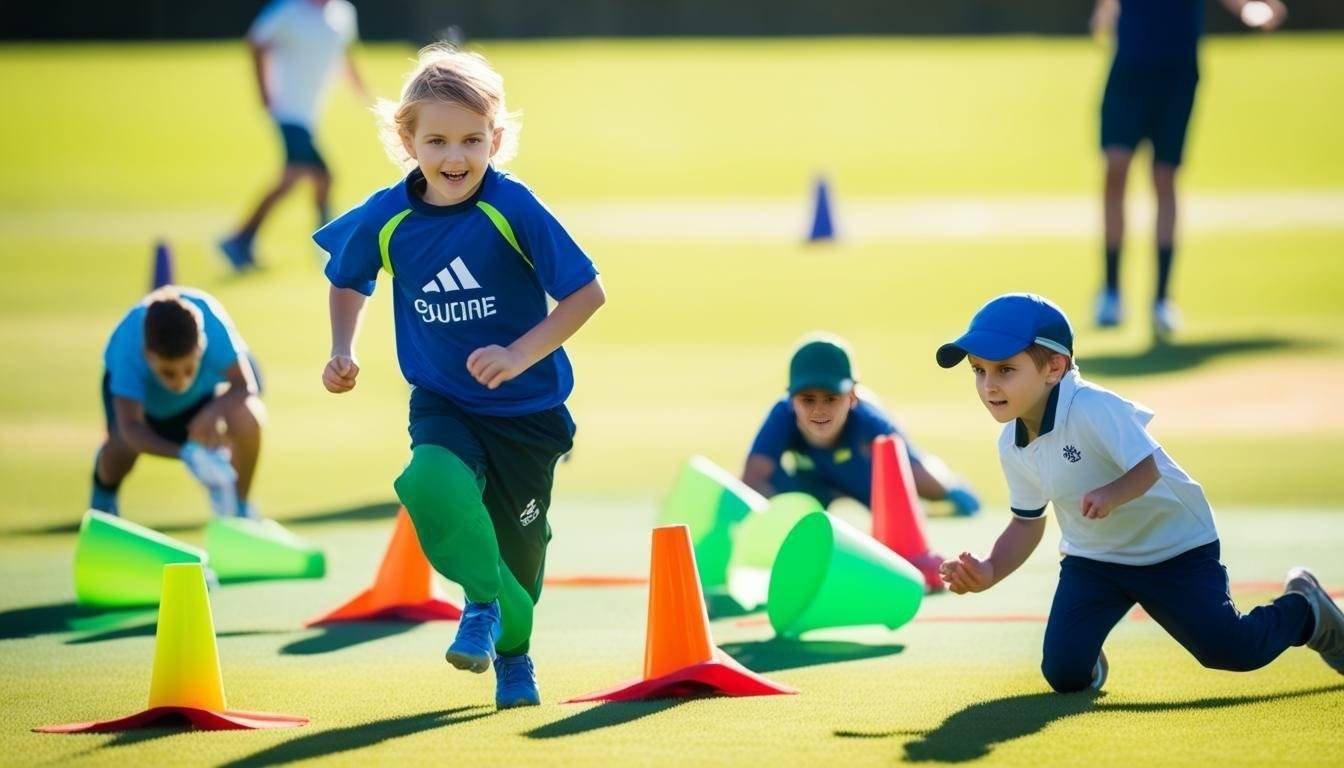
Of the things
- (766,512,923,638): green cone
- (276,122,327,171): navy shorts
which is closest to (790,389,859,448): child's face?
(766,512,923,638): green cone

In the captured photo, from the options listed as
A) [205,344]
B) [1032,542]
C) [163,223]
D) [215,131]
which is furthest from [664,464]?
[215,131]

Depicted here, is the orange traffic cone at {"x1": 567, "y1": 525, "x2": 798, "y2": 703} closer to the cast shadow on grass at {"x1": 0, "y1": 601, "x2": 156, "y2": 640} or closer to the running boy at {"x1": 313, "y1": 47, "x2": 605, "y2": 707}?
the running boy at {"x1": 313, "y1": 47, "x2": 605, "y2": 707}

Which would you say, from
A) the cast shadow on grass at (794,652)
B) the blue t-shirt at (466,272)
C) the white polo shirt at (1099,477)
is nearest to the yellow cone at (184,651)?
the blue t-shirt at (466,272)

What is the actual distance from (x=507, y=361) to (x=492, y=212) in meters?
0.51

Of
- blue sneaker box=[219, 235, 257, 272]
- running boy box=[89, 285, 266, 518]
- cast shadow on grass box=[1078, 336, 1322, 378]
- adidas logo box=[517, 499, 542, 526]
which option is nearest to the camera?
adidas logo box=[517, 499, 542, 526]

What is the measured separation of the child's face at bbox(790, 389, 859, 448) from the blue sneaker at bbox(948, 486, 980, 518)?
4.50ft

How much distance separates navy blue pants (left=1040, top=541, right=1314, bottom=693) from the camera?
19.1ft

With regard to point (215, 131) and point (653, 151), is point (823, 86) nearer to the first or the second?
point (653, 151)

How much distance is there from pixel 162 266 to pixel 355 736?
29.0 feet

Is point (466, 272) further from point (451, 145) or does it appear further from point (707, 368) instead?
point (707, 368)

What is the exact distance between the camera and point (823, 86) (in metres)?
35.4

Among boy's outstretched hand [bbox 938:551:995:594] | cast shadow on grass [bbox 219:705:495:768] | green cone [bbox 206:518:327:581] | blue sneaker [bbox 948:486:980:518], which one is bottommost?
cast shadow on grass [bbox 219:705:495:768]

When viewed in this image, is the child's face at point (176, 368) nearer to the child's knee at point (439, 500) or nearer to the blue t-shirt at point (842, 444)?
the blue t-shirt at point (842, 444)

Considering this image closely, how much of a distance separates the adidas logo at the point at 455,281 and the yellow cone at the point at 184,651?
99 centimetres
